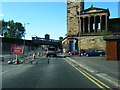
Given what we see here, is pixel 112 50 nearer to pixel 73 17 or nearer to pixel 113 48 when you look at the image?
pixel 113 48

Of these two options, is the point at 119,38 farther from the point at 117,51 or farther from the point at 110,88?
the point at 110,88

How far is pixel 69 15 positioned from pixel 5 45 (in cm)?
4833

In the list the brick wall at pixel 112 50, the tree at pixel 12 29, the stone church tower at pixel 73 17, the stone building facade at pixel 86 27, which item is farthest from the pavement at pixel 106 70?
the tree at pixel 12 29

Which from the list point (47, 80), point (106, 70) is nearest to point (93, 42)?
point (106, 70)

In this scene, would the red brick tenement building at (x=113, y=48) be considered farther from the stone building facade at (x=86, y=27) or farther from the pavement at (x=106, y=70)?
the stone building facade at (x=86, y=27)

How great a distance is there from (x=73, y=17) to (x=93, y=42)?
1621 centimetres

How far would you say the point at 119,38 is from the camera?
26922mm

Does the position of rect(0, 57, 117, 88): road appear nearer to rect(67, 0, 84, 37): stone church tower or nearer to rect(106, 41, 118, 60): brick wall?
rect(106, 41, 118, 60): brick wall

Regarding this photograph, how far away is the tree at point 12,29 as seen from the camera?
128 metres

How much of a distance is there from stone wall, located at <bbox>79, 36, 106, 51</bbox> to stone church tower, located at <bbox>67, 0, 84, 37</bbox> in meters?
10.2

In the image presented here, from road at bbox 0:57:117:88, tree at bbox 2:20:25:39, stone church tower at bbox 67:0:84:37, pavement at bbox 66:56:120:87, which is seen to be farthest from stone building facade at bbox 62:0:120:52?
tree at bbox 2:20:25:39

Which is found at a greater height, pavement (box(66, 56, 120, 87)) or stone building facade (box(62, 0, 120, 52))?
→ stone building facade (box(62, 0, 120, 52))

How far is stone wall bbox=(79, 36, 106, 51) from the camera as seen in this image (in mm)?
69250

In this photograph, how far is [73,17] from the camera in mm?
81562
